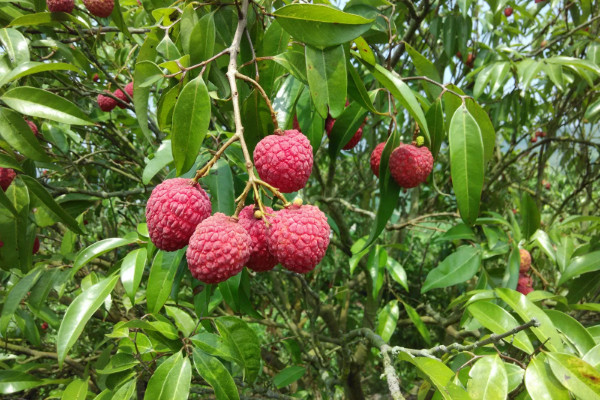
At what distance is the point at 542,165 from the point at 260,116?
7.21 ft

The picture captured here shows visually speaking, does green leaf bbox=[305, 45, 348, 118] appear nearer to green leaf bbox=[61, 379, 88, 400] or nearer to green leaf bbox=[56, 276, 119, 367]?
green leaf bbox=[56, 276, 119, 367]

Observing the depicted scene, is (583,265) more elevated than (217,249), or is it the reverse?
(217,249)

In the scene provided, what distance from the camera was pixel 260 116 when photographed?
0.82 meters

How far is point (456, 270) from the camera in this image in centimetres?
138

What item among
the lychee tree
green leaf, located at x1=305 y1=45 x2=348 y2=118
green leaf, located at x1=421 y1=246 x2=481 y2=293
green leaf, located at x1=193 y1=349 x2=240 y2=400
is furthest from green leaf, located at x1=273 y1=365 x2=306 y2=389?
green leaf, located at x1=305 y1=45 x2=348 y2=118

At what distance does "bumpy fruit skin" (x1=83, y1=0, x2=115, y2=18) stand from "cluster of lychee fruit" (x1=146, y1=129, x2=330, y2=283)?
3.02ft

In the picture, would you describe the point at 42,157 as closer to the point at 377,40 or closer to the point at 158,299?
the point at 158,299

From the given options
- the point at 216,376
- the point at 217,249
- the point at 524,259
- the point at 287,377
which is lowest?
the point at 287,377

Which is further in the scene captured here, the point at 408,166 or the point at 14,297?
the point at 14,297

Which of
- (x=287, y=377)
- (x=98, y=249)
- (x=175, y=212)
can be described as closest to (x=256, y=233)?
(x=175, y=212)

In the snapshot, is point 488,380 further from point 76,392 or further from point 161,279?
point 76,392

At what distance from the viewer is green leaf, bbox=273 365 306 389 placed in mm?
1664

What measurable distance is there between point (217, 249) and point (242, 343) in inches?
15.0

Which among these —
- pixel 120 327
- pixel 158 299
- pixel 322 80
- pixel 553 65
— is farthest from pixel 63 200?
pixel 553 65
